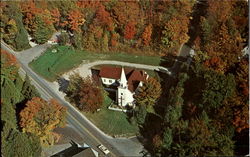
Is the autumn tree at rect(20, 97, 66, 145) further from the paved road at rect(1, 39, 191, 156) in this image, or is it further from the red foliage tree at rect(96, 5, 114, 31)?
the red foliage tree at rect(96, 5, 114, 31)

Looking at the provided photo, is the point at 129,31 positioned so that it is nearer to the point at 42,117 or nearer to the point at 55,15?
the point at 55,15

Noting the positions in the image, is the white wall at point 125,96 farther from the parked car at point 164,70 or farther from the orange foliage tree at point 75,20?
the orange foliage tree at point 75,20

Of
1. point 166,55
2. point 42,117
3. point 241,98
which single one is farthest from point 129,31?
point 42,117

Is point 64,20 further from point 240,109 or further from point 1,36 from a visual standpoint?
point 240,109

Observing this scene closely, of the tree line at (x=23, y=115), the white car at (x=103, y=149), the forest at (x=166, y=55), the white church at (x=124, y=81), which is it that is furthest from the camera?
the white church at (x=124, y=81)

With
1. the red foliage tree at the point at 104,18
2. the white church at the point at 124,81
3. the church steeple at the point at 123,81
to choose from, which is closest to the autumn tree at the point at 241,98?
the white church at the point at 124,81

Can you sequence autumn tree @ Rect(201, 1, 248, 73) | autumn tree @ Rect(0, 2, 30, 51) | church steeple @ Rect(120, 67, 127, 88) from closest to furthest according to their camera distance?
church steeple @ Rect(120, 67, 127, 88) < autumn tree @ Rect(0, 2, 30, 51) < autumn tree @ Rect(201, 1, 248, 73)

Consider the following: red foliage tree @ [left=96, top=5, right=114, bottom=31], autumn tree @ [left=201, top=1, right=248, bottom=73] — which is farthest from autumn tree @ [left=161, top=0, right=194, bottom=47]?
red foliage tree @ [left=96, top=5, right=114, bottom=31]
